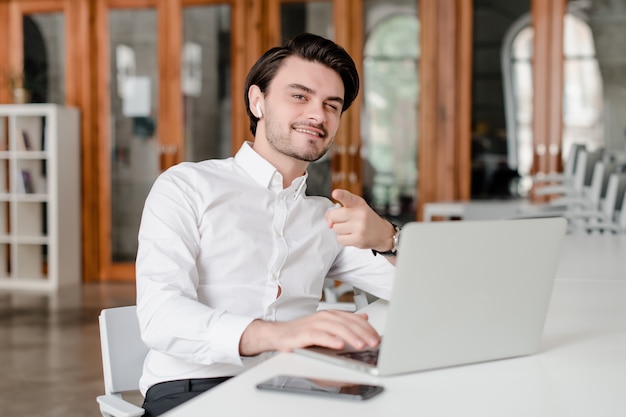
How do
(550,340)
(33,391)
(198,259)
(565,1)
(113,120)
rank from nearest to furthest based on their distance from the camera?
(550,340)
(198,259)
(33,391)
(565,1)
(113,120)

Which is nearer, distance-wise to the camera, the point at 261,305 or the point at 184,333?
the point at 184,333

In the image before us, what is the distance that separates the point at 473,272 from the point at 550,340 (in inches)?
12.6

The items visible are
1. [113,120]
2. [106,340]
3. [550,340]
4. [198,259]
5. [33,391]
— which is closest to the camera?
[550,340]

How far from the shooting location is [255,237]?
1783 millimetres

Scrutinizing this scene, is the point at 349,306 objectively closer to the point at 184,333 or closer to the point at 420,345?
the point at 184,333

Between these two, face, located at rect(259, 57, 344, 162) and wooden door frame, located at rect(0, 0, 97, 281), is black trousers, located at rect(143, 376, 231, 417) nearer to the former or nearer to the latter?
face, located at rect(259, 57, 344, 162)

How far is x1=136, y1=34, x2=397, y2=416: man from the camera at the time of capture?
1461mm

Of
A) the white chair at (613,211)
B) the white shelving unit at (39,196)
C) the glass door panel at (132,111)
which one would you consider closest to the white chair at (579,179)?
the white chair at (613,211)

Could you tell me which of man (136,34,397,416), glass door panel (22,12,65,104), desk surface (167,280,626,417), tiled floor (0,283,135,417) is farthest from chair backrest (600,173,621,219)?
glass door panel (22,12,65,104)

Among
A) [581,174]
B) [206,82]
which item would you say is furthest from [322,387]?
[206,82]

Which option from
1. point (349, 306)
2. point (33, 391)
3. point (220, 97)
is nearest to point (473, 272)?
point (349, 306)

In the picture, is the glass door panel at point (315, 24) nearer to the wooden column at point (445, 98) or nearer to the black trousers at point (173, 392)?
the wooden column at point (445, 98)

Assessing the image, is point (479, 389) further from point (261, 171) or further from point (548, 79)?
point (548, 79)

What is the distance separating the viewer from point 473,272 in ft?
3.48
